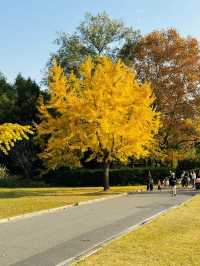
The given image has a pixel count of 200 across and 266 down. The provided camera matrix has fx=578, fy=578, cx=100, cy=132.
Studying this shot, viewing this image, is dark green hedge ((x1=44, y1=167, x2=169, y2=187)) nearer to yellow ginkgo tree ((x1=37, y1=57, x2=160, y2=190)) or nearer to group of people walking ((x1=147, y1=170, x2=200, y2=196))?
group of people walking ((x1=147, y1=170, x2=200, y2=196))

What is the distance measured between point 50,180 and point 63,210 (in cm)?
3407

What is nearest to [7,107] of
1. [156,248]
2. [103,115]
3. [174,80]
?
[174,80]

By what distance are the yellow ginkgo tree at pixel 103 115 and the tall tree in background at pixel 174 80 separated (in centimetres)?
1469

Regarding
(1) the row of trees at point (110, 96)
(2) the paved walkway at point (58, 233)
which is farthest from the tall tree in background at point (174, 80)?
(2) the paved walkway at point (58, 233)

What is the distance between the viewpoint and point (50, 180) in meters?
59.4

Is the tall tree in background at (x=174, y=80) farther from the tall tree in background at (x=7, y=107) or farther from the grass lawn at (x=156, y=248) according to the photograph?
the grass lawn at (x=156, y=248)

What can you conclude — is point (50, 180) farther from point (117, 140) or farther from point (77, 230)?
point (77, 230)

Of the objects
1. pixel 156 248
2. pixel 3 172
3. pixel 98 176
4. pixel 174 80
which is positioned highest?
pixel 174 80

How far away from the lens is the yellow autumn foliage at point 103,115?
42375mm

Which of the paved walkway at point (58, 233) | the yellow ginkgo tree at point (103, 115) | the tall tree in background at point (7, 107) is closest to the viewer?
the paved walkway at point (58, 233)

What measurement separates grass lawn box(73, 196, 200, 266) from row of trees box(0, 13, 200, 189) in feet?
82.5

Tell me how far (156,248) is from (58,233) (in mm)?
4549

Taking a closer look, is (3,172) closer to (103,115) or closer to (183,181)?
(183,181)

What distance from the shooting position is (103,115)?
4200 cm
